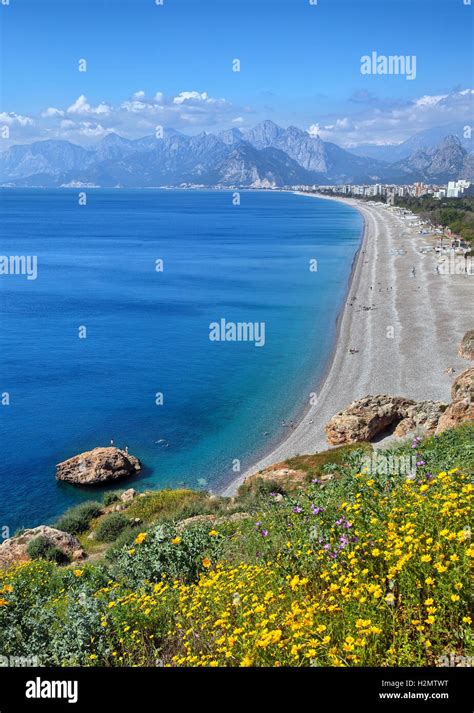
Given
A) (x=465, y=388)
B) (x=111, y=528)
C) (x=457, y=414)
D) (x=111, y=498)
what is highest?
(x=465, y=388)

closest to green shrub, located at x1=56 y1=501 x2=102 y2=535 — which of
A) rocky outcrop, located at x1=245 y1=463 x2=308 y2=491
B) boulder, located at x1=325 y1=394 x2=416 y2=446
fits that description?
rocky outcrop, located at x1=245 y1=463 x2=308 y2=491

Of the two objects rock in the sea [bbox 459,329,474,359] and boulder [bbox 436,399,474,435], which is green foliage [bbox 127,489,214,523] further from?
rock in the sea [bbox 459,329,474,359]

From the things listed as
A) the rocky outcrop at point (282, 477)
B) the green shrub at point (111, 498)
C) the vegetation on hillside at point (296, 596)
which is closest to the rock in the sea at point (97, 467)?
the green shrub at point (111, 498)

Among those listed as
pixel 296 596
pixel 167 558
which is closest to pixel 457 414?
pixel 167 558

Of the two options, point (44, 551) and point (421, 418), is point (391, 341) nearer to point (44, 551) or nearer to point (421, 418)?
point (421, 418)

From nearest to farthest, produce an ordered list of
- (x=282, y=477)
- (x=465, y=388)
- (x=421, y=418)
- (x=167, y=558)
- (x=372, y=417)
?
(x=167, y=558), (x=282, y=477), (x=465, y=388), (x=421, y=418), (x=372, y=417)

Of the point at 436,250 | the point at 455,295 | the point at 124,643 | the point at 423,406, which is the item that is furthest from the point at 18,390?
the point at 436,250
